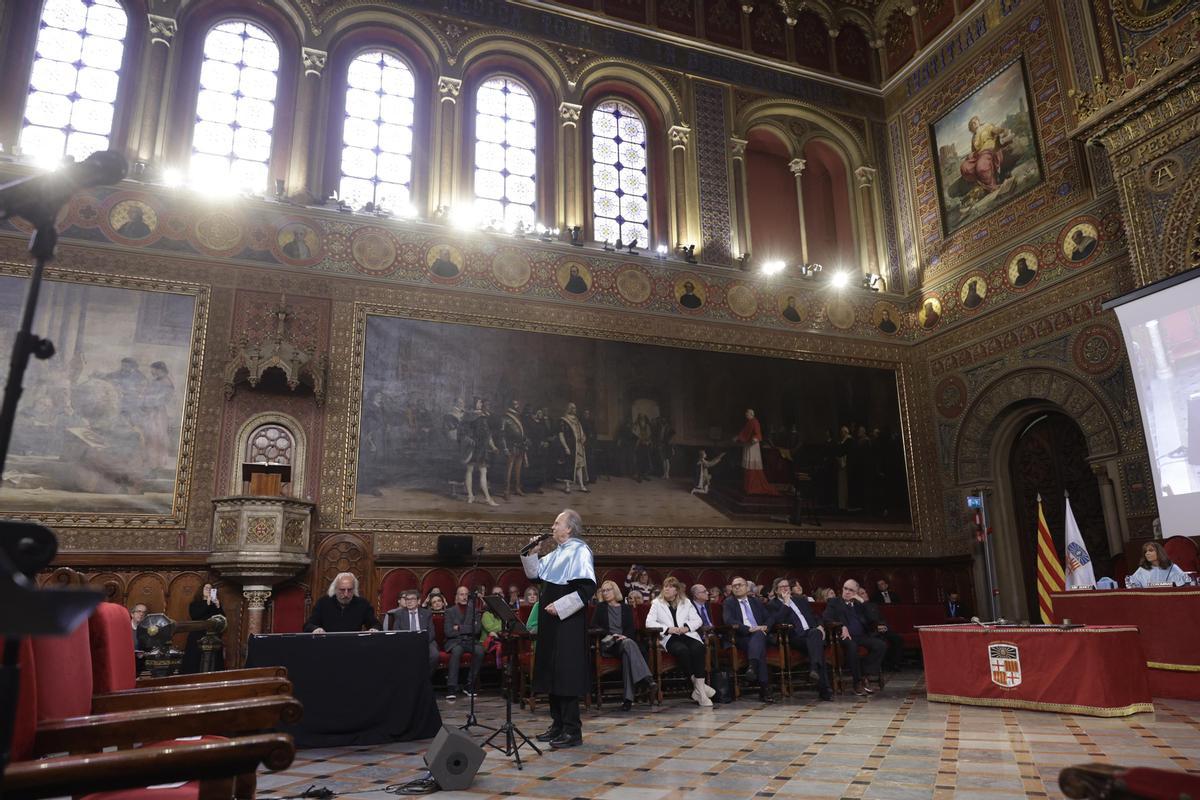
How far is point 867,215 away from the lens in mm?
17094

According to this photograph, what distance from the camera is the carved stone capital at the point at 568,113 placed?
15.2 metres

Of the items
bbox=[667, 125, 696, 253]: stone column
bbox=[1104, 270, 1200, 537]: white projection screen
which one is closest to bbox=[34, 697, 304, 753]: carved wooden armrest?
bbox=[1104, 270, 1200, 537]: white projection screen

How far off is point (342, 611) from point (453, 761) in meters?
3.90

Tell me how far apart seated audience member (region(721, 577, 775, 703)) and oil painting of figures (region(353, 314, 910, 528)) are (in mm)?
3319

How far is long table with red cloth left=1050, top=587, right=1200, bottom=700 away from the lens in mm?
8102

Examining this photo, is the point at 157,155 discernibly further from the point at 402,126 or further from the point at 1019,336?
the point at 1019,336

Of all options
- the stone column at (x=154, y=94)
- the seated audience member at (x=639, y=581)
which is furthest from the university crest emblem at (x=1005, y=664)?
the stone column at (x=154, y=94)

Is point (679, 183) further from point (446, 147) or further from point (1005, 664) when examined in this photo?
point (1005, 664)

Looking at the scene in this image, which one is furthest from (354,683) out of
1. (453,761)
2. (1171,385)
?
(1171,385)

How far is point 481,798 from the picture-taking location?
4668 mm

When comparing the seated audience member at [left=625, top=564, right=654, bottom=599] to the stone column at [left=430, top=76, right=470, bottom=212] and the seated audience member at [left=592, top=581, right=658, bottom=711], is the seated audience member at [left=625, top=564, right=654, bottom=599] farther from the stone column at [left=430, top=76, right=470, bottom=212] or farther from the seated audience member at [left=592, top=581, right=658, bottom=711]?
the stone column at [left=430, top=76, right=470, bottom=212]

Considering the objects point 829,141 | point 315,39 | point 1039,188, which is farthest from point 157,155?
point 1039,188

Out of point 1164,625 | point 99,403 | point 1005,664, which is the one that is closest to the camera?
point 1005,664

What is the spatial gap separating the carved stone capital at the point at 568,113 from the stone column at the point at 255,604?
9705 millimetres
